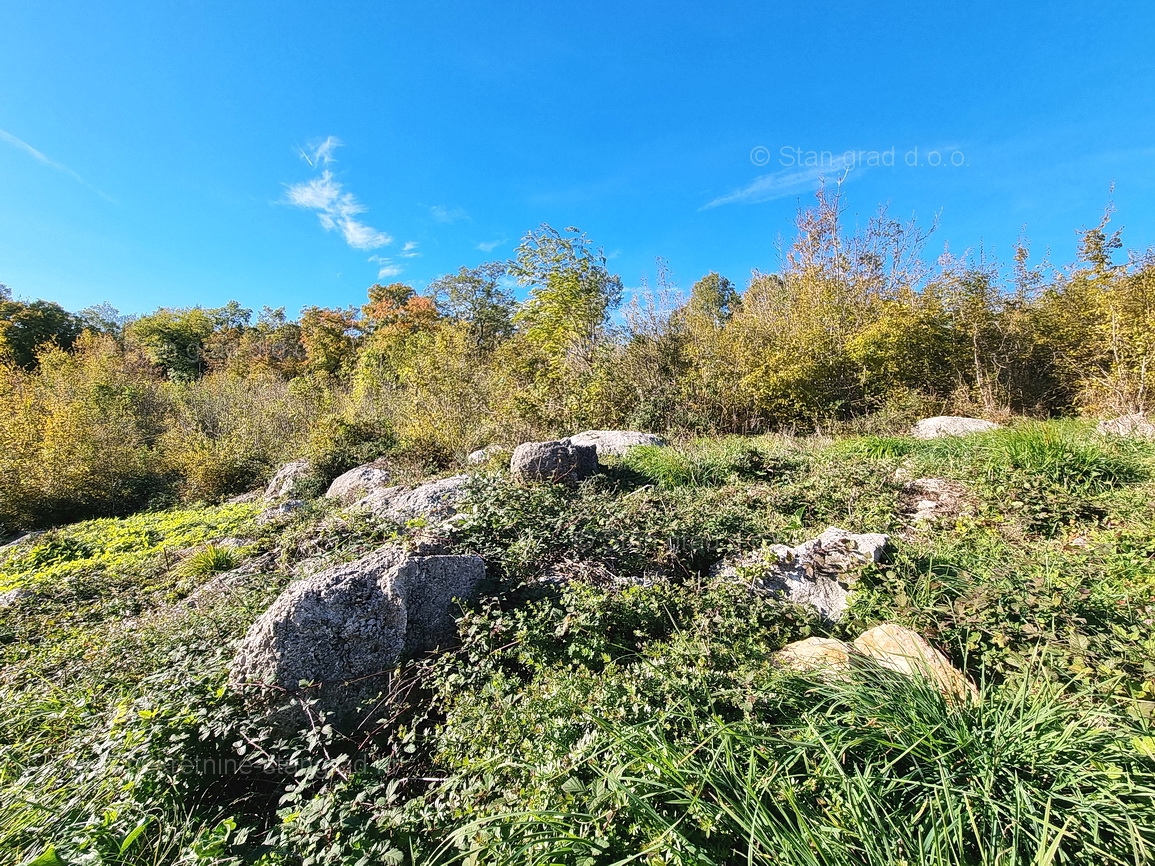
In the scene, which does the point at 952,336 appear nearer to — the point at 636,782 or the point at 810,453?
the point at 810,453

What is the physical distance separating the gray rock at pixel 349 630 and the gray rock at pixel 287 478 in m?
5.29

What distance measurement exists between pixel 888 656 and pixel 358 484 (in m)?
5.89

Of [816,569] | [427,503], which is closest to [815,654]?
[816,569]

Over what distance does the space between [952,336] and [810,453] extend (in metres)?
5.85

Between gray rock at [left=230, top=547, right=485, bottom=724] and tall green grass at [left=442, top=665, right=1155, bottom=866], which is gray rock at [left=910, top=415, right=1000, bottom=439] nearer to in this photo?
tall green grass at [left=442, top=665, right=1155, bottom=866]

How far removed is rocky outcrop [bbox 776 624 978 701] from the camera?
1776mm

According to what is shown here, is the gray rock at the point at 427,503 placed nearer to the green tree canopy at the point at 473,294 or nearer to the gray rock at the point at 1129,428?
the gray rock at the point at 1129,428

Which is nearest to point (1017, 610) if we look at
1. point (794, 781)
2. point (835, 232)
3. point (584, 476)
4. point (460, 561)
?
point (794, 781)

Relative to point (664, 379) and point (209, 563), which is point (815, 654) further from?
point (664, 379)

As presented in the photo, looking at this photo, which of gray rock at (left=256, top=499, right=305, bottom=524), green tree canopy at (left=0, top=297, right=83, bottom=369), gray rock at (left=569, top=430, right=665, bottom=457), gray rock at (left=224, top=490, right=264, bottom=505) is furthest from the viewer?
green tree canopy at (left=0, top=297, right=83, bottom=369)

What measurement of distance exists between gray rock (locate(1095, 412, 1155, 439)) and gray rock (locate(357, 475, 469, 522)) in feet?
20.8

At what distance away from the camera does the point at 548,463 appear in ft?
14.8

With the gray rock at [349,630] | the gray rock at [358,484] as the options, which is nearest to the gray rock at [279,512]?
the gray rock at [358,484]

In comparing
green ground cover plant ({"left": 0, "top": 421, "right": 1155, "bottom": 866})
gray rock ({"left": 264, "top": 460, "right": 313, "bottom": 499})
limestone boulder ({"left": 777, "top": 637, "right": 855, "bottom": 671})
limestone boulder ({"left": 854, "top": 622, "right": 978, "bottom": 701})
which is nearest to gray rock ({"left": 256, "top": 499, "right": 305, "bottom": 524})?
gray rock ({"left": 264, "top": 460, "right": 313, "bottom": 499})
